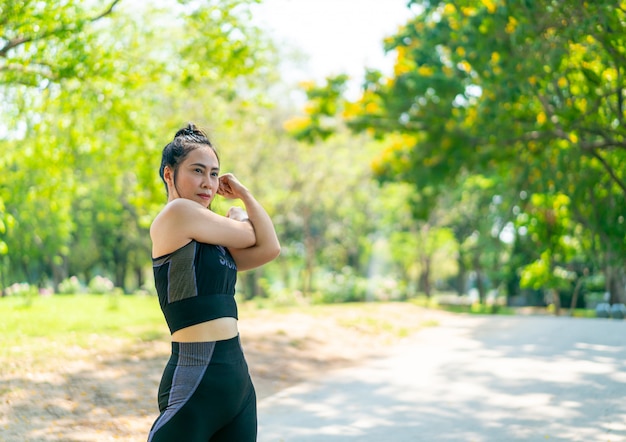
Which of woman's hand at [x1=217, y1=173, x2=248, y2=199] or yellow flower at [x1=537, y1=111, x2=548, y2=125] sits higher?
yellow flower at [x1=537, y1=111, x2=548, y2=125]

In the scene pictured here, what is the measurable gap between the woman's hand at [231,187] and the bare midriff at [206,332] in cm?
59

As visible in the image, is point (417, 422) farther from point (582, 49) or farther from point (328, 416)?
→ point (582, 49)

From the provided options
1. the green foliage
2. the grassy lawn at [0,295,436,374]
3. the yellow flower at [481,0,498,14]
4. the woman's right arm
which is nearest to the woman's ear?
the woman's right arm

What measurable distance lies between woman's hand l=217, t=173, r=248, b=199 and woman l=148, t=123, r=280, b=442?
0.68ft

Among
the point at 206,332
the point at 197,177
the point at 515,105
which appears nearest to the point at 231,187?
the point at 197,177

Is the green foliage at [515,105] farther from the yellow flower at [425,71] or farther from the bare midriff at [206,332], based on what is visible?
the bare midriff at [206,332]

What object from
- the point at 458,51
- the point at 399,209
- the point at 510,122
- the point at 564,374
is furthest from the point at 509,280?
the point at 564,374

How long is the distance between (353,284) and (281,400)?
2173 centimetres

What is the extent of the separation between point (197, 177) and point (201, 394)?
2.89 ft

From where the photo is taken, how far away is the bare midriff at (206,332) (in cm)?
282

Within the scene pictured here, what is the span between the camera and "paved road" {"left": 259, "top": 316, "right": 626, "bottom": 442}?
21.8 feet

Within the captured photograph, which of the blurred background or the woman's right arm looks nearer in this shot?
the woman's right arm

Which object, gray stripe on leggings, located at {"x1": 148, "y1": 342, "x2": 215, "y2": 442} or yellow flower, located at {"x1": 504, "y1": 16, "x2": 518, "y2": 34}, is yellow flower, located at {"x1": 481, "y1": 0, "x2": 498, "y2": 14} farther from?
gray stripe on leggings, located at {"x1": 148, "y1": 342, "x2": 215, "y2": 442}

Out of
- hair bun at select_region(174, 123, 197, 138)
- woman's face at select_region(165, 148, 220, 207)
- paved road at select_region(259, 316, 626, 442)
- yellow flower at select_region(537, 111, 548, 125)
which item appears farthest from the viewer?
yellow flower at select_region(537, 111, 548, 125)
